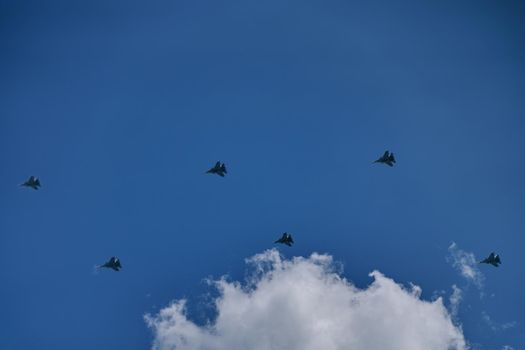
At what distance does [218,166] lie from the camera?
105562 millimetres

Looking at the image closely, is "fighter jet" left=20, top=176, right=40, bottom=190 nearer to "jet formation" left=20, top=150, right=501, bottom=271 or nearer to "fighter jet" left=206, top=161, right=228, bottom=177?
"jet formation" left=20, top=150, right=501, bottom=271

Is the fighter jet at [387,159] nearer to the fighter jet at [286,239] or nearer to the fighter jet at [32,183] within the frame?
the fighter jet at [286,239]

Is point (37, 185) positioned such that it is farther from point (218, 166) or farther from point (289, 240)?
point (289, 240)

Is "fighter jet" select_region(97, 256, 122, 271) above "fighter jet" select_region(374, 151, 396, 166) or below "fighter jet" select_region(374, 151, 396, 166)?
below

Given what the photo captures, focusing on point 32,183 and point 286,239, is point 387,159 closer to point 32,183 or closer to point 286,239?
point 286,239

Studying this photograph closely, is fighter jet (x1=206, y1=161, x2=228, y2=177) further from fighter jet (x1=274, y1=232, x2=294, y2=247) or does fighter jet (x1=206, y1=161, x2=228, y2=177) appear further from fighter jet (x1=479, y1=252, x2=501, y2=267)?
fighter jet (x1=479, y1=252, x2=501, y2=267)

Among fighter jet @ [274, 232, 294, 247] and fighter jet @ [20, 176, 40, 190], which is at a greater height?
fighter jet @ [20, 176, 40, 190]

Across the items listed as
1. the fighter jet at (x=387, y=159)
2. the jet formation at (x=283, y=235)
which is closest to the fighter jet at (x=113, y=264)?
the jet formation at (x=283, y=235)

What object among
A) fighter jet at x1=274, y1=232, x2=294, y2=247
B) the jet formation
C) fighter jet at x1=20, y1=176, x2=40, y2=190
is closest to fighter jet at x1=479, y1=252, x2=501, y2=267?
the jet formation

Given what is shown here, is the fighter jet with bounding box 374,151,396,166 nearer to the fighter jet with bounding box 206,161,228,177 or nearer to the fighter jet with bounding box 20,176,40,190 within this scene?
the fighter jet with bounding box 206,161,228,177

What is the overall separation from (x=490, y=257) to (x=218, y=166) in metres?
41.2

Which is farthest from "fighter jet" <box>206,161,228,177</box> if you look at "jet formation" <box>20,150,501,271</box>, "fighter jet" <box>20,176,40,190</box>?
"fighter jet" <box>20,176,40,190</box>

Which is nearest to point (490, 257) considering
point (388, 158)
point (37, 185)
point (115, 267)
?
point (388, 158)

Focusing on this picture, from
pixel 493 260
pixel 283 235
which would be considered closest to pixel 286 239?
pixel 283 235
